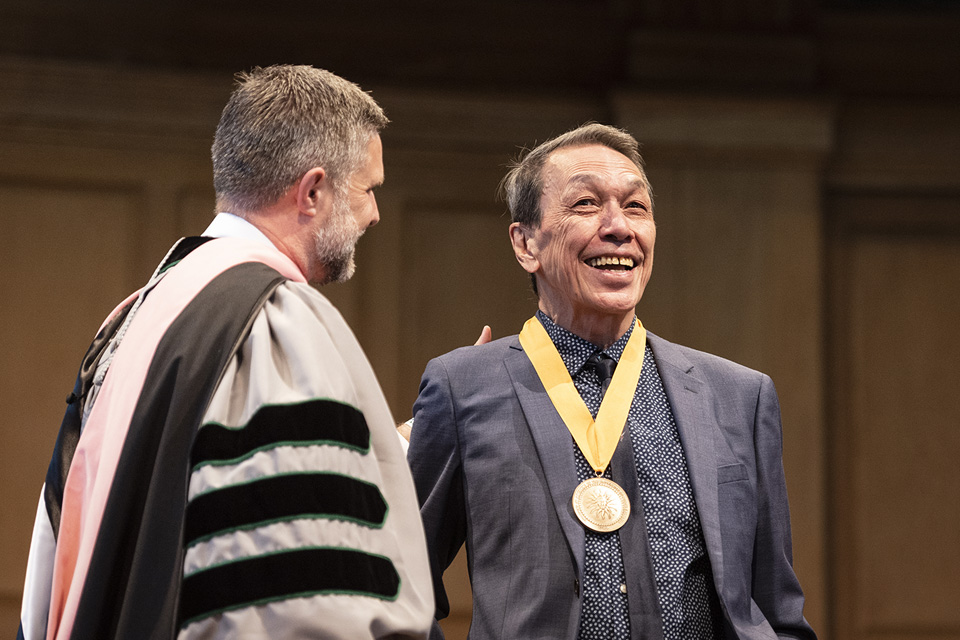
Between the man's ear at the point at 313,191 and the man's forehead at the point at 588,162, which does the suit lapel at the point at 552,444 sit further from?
the man's ear at the point at 313,191

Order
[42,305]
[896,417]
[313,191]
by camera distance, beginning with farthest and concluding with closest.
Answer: [896,417]
[42,305]
[313,191]

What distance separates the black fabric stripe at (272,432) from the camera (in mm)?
1573

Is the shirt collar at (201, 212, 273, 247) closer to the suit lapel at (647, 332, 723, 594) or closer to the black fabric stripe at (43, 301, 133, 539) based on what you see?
the black fabric stripe at (43, 301, 133, 539)

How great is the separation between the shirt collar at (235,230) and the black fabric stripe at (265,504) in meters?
0.48

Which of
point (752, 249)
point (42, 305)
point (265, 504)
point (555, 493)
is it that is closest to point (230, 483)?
point (265, 504)

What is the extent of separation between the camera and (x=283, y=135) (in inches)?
75.6

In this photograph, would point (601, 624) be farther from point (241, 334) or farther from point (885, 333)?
point (885, 333)

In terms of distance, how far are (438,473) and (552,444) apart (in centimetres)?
26

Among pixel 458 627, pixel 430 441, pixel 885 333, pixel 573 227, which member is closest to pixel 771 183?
pixel 885 333

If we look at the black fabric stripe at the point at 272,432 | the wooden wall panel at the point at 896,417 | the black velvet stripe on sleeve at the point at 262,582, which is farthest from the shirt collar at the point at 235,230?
the wooden wall panel at the point at 896,417

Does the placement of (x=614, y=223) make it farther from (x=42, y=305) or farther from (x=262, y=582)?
(x=42, y=305)

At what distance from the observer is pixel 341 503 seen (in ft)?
5.25

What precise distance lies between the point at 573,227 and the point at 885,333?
3088 millimetres

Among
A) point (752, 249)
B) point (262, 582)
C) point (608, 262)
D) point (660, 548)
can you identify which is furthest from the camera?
point (752, 249)
